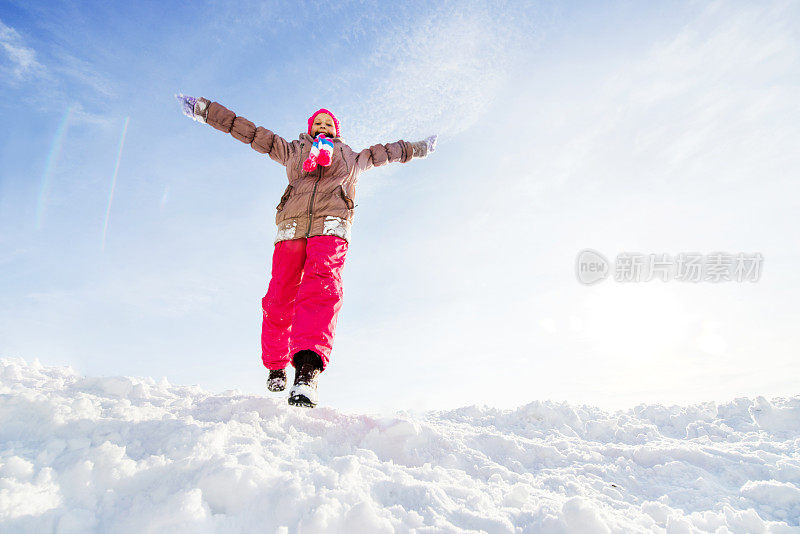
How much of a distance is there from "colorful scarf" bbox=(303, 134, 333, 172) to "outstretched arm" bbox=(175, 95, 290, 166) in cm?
54

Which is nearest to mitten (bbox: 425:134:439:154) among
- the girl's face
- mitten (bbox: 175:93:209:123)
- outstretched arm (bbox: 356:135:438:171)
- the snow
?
outstretched arm (bbox: 356:135:438:171)

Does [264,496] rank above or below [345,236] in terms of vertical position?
below

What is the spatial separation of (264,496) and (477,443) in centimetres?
208

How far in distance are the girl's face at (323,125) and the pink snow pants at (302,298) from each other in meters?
1.54

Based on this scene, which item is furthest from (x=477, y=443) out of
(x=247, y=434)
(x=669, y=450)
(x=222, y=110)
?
(x=222, y=110)

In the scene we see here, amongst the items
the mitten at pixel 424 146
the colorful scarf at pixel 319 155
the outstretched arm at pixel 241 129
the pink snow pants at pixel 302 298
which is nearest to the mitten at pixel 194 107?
the outstretched arm at pixel 241 129

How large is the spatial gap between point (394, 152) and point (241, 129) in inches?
67.7

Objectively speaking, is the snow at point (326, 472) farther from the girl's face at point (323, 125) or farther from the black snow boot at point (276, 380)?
the girl's face at point (323, 125)

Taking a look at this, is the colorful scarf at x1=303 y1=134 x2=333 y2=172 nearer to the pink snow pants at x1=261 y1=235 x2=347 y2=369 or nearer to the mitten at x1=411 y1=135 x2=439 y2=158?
the pink snow pants at x1=261 y1=235 x2=347 y2=369

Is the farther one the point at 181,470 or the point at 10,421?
the point at 10,421

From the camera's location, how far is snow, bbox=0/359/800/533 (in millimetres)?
1622

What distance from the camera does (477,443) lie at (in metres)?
3.38

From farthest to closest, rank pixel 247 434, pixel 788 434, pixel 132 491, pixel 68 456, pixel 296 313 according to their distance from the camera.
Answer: pixel 788 434
pixel 296 313
pixel 247 434
pixel 68 456
pixel 132 491

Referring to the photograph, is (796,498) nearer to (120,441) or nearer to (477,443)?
(477,443)
